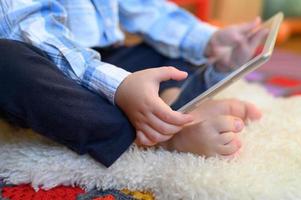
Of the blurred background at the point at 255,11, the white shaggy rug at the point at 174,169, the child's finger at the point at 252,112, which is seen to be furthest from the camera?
the blurred background at the point at 255,11

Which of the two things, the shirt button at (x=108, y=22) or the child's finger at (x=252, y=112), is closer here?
the child's finger at (x=252, y=112)

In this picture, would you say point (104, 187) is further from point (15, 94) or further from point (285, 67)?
point (285, 67)

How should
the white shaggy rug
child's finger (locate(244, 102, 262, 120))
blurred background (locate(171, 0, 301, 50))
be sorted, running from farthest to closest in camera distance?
blurred background (locate(171, 0, 301, 50)) → child's finger (locate(244, 102, 262, 120)) → the white shaggy rug

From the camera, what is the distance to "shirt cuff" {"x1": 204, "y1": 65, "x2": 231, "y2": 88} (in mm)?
732

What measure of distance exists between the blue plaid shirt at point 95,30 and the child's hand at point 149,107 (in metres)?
0.02

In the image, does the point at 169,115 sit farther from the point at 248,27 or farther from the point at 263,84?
the point at 263,84

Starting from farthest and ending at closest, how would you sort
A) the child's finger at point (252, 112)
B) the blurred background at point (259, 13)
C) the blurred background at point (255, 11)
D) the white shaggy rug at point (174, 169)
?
the blurred background at point (255, 11) → the blurred background at point (259, 13) → the child's finger at point (252, 112) → the white shaggy rug at point (174, 169)

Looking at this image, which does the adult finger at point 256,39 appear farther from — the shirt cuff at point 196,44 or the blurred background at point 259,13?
the blurred background at point 259,13

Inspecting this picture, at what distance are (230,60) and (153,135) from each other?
1.02ft

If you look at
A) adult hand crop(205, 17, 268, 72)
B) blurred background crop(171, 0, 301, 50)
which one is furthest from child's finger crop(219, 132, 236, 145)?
blurred background crop(171, 0, 301, 50)

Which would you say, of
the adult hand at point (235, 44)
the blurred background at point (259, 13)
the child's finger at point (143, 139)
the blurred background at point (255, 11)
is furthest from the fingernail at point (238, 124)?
the blurred background at point (255, 11)

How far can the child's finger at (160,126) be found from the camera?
512 mm

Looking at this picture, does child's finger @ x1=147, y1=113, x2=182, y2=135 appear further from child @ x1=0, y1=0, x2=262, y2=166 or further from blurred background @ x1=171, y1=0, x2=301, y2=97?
blurred background @ x1=171, y1=0, x2=301, y2=97

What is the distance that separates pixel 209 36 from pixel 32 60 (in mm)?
393
